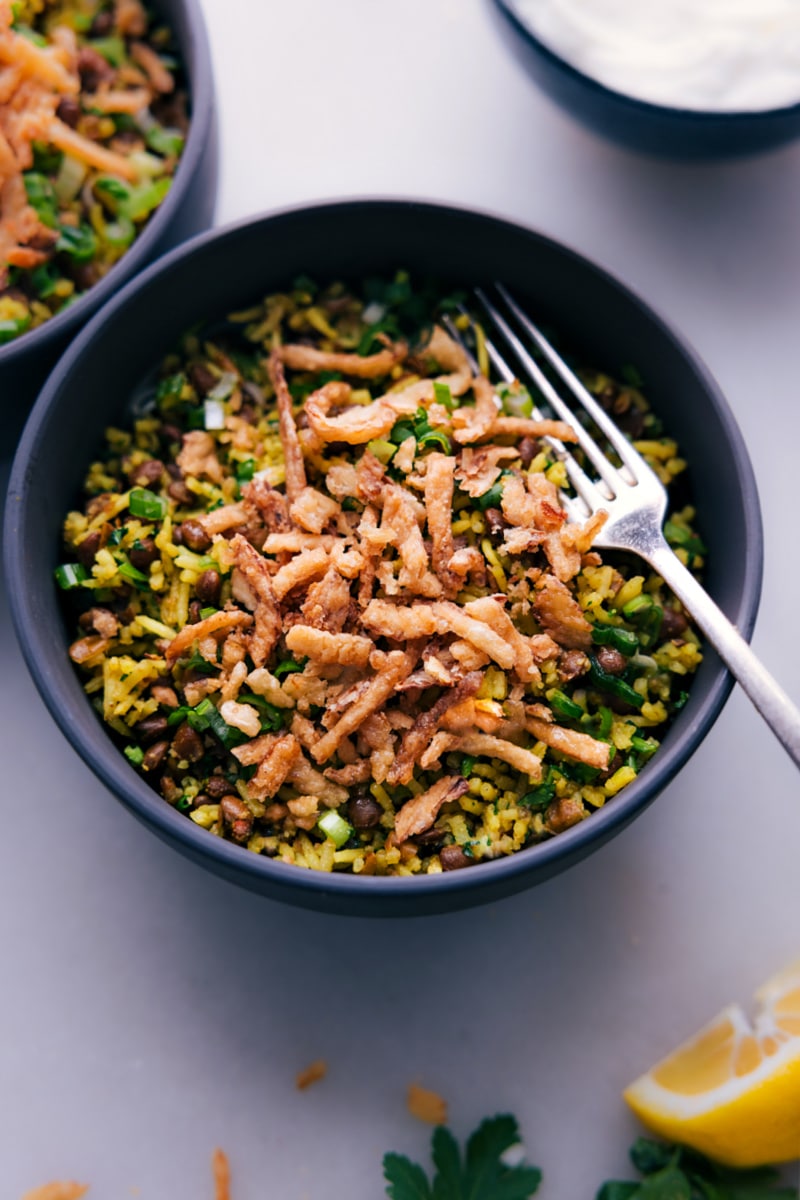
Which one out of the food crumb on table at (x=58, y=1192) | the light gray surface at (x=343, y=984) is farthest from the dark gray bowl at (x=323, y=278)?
the food crumb on table at (x=58, y=1192)

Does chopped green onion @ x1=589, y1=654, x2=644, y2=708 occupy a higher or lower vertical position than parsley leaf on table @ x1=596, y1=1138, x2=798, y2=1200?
higher

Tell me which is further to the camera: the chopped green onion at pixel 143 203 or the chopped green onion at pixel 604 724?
the chopped green onion at pixel 143 203

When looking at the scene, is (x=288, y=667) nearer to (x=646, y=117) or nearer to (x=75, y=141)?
(x=75, y=141)

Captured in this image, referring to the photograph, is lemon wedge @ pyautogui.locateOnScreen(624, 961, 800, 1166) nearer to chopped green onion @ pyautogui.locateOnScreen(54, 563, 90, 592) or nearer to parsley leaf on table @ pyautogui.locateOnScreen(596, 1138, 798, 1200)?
parsley leaf on table @ pyautogui.locateOnScreen(596, 1138, 798, 1200)

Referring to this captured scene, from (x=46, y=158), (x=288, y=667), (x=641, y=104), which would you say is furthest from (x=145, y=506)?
(x=641, y=104)

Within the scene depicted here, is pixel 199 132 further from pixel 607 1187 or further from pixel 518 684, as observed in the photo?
pixel 607 1187

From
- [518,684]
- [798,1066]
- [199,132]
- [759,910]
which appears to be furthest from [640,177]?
[798,1066]

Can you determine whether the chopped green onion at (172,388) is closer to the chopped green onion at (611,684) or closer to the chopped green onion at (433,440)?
the chopped green onion at (433,440)

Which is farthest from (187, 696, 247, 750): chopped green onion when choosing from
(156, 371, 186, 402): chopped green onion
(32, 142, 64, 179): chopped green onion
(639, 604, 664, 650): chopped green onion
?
(32, 142, 64, 179): chopped green onion
